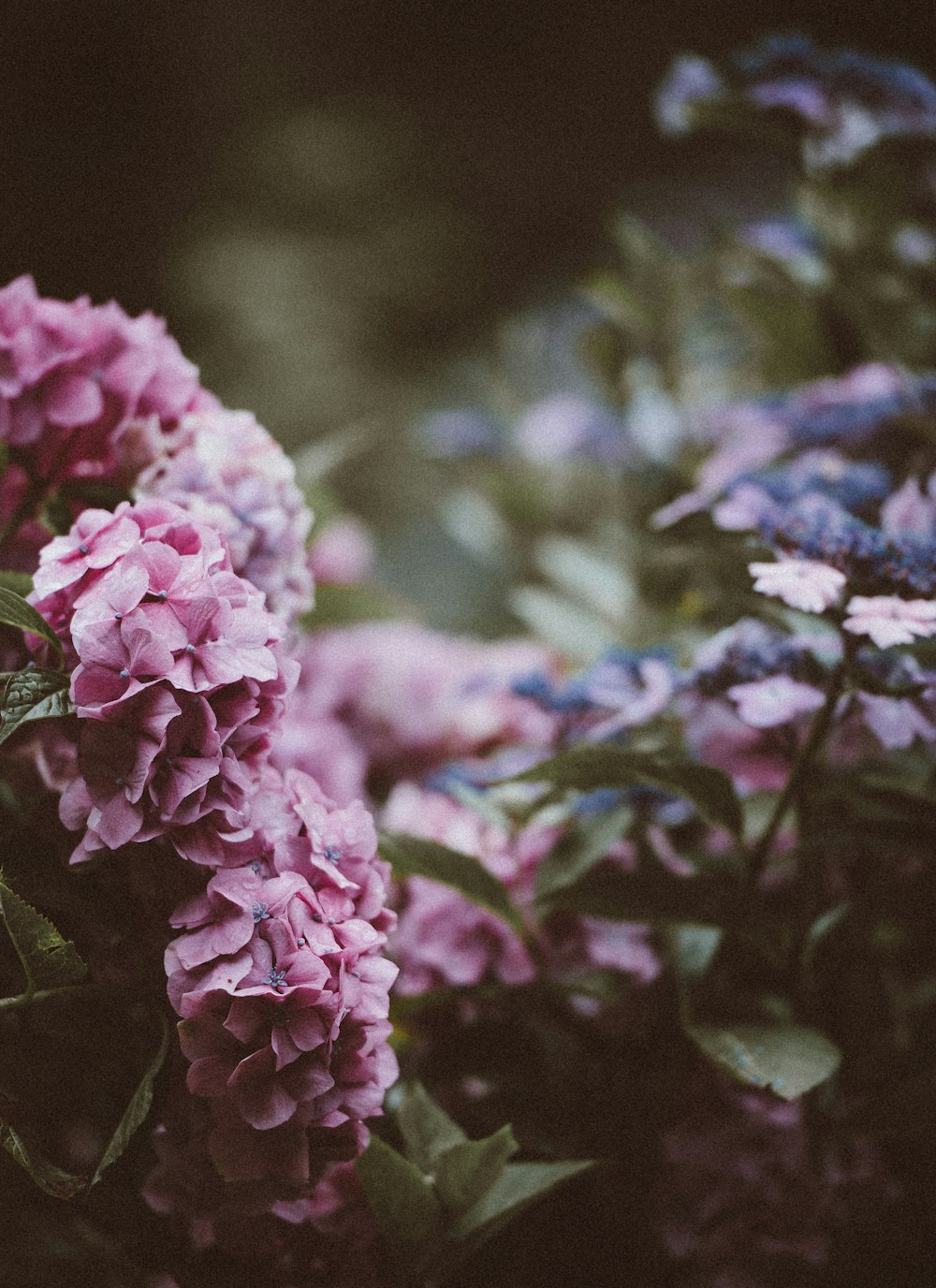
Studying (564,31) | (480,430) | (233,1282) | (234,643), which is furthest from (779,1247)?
(564,31)

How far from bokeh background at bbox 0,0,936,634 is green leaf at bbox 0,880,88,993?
171 centimetres

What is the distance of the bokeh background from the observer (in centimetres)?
260

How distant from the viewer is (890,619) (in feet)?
1.70

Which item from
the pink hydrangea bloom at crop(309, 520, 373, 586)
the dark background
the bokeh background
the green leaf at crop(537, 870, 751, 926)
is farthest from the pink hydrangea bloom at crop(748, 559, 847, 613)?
the dark background

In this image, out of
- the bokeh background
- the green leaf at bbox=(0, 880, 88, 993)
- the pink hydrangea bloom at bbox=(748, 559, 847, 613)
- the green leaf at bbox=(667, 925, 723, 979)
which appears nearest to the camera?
the green leaf at bbox=(0, 880, 88, 993)

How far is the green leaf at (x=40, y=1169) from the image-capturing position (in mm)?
420

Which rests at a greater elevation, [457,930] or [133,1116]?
[133,1116]

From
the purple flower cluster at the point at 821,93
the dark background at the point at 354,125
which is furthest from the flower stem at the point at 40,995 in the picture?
the dark background at the point at 354,125

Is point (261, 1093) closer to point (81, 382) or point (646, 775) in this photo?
point (646, 775)

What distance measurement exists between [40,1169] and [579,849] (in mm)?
330

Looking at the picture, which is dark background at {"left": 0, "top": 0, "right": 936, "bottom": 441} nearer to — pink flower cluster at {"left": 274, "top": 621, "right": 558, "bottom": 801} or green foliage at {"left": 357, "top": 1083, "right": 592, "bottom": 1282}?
pink flower cluster at {"left": 274, "top": 621, "right": 558, "bottom": 801}

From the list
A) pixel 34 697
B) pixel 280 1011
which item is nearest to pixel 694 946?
pixel 280 1011

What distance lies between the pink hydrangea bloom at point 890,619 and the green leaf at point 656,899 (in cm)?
17

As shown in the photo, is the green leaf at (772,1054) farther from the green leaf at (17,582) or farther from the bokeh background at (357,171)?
the bokeh background at (357,171)
